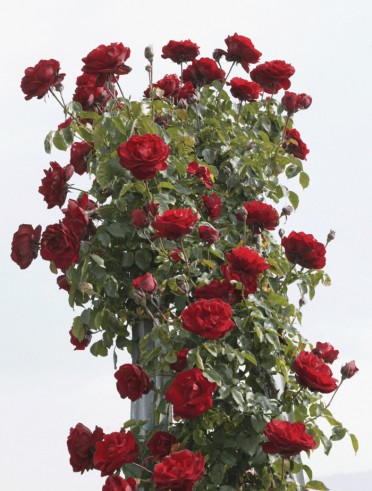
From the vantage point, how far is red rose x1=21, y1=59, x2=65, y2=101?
2855mm

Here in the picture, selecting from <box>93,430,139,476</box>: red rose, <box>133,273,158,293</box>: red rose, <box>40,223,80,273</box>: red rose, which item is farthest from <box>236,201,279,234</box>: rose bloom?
<box>93,430,139,476</box>: red rose

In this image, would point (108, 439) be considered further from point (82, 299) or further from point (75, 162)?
point (75, 162)

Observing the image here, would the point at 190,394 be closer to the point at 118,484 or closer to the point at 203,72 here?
the point at 118,484

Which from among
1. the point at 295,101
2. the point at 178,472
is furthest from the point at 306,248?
the point at 178,472

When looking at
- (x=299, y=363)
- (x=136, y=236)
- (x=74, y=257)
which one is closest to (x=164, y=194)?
(x=136, y=236)

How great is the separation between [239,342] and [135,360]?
42 centimetres

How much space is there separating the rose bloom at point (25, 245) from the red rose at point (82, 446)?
585mm

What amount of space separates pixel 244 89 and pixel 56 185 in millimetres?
948

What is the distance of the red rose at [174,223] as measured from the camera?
7.91 feet

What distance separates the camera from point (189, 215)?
2434 mm

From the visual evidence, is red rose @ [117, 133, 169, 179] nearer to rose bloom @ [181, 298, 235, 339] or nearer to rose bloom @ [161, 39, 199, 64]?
rose bloom @ [181, 298, 235, 339]

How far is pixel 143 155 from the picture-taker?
2467 millimetres

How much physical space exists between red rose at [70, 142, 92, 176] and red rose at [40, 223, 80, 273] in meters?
0.45

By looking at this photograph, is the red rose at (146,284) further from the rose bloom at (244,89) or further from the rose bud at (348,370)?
the rose bloom at (244,89)
